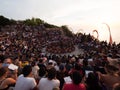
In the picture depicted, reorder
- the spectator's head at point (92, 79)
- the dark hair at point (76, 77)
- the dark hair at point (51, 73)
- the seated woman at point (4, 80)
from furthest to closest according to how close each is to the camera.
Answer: the seated woman at point (4, 80), the dark hair at point (51, 73), the spectator's head at point (92, 79), the dark hair at point (76, 77)

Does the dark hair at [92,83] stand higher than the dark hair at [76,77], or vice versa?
the dark hair at [76,77]

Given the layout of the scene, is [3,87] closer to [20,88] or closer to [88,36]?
[20,88]

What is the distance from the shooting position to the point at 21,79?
7.75 metres

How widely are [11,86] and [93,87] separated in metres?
2.25

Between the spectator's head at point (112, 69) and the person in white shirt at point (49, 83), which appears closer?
the spectator's head at point (112, 69)

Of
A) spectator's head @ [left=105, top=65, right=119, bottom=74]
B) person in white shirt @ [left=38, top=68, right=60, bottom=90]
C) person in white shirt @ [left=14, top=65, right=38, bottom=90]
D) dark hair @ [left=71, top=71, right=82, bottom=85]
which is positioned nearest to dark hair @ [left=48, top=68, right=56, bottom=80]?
person in white shirt @ [left=38, top=68, right=60, bottom=90]

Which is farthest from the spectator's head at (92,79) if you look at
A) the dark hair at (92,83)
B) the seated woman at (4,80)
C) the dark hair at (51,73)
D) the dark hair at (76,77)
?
the seated woman at (4,80)

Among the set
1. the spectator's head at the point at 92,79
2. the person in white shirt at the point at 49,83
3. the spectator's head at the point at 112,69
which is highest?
the spectator's head at the point at 112,69

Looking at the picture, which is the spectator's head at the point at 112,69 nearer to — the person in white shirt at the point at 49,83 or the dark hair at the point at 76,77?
the dark hair at the point at 76,77

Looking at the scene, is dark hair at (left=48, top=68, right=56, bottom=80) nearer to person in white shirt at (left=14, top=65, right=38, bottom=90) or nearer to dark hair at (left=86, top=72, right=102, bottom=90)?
person in white shirt at (left=14, top=65, right=38, bottom=90)

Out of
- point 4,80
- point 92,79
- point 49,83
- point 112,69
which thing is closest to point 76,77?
point 92,79

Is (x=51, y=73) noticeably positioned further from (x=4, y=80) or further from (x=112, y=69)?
(x=112, y=69)

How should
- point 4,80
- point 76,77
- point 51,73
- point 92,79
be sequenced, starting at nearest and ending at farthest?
1. point 76,77
2. point 92,79
3. point 51,73
4. point 4,80

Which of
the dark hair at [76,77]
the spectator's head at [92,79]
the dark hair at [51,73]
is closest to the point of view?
the dark hair at [76,77]
